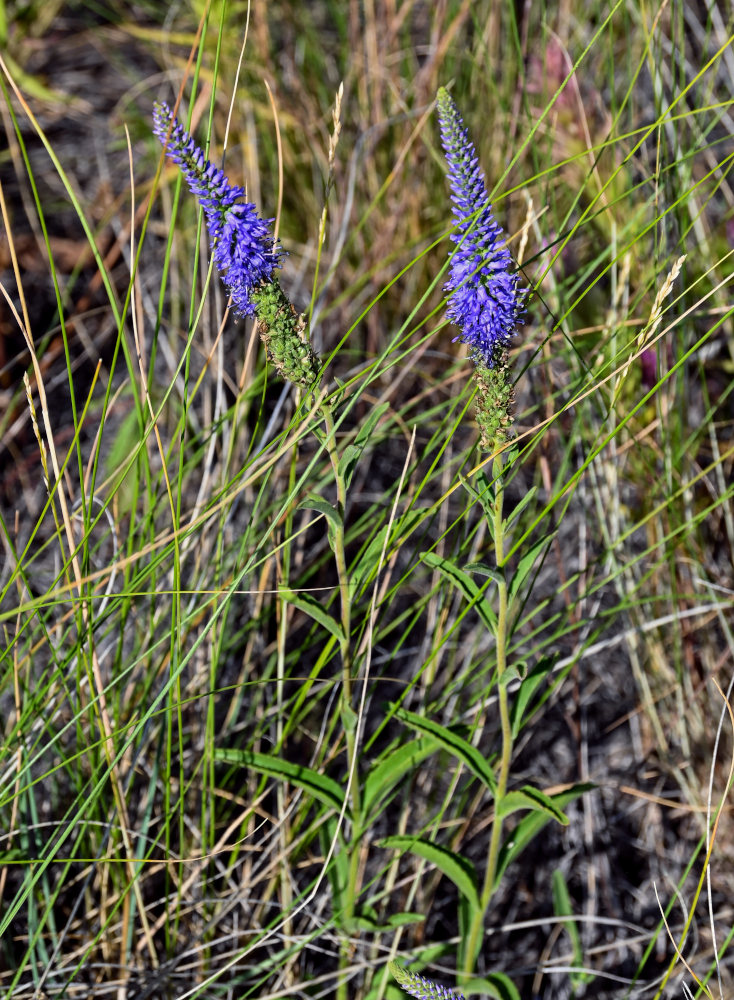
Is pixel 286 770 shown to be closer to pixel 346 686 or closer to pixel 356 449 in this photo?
pixel 346 686

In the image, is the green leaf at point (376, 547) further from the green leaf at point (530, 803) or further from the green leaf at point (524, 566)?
the green leaf at point (530, 803)

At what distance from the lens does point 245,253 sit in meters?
1.17

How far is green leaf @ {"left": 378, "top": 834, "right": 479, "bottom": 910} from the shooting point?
1.43 m

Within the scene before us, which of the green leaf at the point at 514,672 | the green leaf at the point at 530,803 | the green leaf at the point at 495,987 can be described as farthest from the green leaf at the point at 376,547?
the green leaf at the point at 495,987

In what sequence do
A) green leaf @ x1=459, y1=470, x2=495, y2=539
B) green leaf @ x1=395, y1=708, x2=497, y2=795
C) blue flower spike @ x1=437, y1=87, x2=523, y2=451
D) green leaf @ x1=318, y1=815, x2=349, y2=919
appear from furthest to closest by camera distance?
green leaf @ x1=318, y1=815, x2=349, y2=919, green leaf @ x1=395, y1=708, x2=497, y2=795, green leaf @ x1=459, y1=470, x2=495, y2=539, blue flower spike @ x1=437, y1=87, x2=523, y2=451

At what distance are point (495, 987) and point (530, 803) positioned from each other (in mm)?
341

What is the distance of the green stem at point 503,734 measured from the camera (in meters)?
1.25

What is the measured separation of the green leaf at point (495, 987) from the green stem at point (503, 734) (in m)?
0.05

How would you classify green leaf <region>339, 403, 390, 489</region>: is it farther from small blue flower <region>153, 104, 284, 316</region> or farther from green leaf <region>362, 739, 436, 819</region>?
green leaf <region>362, 739, 436, 819</region>

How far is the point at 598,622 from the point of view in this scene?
2.14 metres

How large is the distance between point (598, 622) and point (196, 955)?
1.13 m

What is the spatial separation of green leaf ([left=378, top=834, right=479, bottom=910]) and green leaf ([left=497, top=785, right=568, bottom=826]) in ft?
0.38

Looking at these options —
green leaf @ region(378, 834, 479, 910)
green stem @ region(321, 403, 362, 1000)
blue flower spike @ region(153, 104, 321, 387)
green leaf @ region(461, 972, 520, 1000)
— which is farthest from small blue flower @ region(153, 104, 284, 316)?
green leaf @ region(461, 972, 520, 1000)

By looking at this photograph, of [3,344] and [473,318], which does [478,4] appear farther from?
[473,318]
